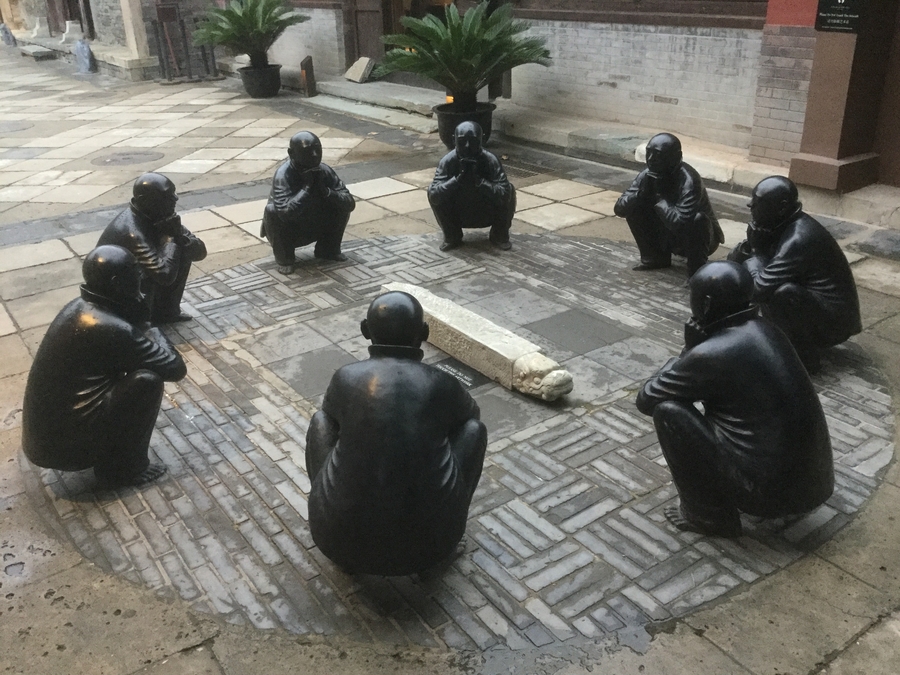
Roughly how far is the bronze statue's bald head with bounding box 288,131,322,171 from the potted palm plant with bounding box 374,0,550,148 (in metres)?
4.09

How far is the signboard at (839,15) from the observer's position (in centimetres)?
706

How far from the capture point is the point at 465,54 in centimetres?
1013

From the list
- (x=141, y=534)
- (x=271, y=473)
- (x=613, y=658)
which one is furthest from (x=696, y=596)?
(x=141, y=534)

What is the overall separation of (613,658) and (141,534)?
7.04 feet

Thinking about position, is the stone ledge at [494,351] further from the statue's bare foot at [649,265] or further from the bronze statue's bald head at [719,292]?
the statue's bare foot at [649,265]

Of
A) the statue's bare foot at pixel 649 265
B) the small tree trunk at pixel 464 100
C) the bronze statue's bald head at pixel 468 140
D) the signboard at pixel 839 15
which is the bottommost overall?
the statue's bare foot at pixel 649 265

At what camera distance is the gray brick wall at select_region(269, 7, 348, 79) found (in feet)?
51.6

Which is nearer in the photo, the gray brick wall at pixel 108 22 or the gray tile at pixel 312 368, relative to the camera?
the gray tile at pixel 312 368

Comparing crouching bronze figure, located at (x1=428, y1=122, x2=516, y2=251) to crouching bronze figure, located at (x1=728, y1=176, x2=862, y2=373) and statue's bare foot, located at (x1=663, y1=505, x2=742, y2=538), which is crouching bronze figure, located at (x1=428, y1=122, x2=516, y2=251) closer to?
crouching bronze figure, located at (x1=728, y1=176, x2=862, y2=373)

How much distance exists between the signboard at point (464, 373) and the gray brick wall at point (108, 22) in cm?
1777

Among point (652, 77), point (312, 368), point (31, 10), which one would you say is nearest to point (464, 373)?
point (312, 368)

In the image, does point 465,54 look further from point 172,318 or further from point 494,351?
point 494,351

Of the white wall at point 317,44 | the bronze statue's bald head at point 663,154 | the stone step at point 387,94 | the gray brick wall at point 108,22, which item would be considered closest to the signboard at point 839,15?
the bronze statue's bald head at point 663,154

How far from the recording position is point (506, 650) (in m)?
3.02
